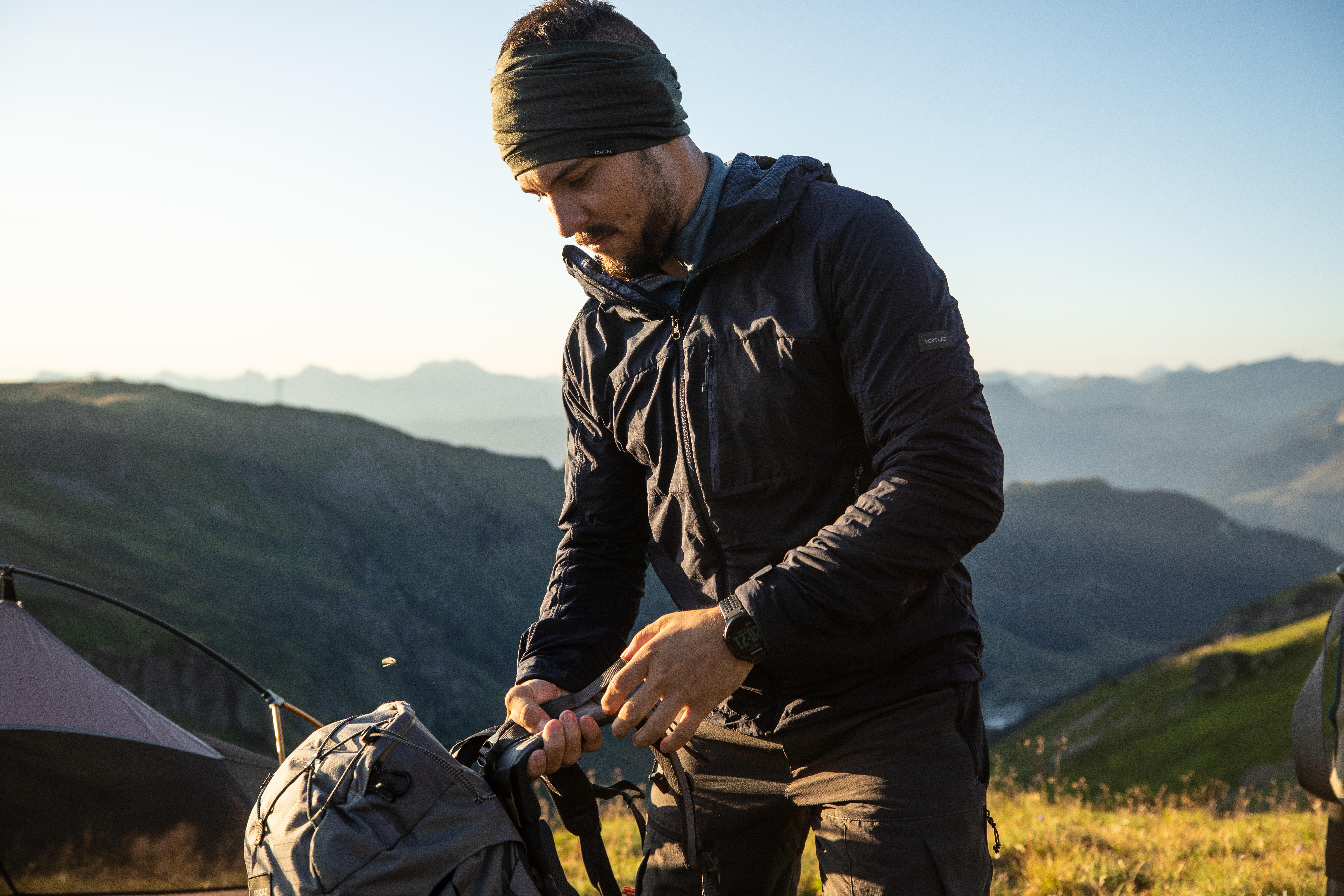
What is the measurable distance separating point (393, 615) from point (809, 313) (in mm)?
76186

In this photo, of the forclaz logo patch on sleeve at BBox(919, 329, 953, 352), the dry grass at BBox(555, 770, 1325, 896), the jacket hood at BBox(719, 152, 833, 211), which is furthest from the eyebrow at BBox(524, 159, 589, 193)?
the dry grass at BBox(555, 770, 1325, 896)

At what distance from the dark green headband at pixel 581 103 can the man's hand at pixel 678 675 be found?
125 centimetres

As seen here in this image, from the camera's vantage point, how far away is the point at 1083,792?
8703 millimetres

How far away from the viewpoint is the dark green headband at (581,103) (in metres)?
2.43

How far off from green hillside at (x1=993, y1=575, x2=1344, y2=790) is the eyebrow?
46838mm

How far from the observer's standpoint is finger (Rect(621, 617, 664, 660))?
2156 mm

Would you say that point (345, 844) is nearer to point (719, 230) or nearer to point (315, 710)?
point (719, 230)

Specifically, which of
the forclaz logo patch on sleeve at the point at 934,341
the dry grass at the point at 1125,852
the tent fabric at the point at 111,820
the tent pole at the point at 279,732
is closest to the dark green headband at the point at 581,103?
the forclaz logo patch on sleeve at the point at 934,341

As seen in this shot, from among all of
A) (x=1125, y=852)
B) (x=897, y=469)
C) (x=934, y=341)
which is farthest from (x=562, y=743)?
(x=1125, y=852)

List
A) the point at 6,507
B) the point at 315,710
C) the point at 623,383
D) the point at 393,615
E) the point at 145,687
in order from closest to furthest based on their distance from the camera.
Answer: the point at 623,383
the point at 145,687
the point at 315,710
the point at 6,507
the point at 393,615

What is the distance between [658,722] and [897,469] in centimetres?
80

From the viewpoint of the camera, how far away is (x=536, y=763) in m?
2.24

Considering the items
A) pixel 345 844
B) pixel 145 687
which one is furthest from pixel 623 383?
pixel 145 687

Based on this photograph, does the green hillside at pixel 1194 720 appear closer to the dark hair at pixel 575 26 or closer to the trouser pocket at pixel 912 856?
the trouser pocket at pixel 912 856
